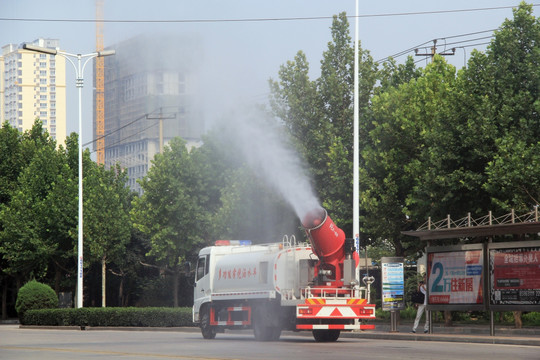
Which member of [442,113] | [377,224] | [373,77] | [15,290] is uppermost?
[373,77]

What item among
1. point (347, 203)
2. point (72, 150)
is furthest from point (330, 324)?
point (72, 150)

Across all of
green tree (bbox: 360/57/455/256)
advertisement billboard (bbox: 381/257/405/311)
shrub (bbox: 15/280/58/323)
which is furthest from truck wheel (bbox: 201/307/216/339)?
shrub (bbox: 15/280/58/323)

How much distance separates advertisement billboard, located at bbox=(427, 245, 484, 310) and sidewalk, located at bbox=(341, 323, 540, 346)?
3.66 ft

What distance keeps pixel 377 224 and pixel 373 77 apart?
7.93 metres

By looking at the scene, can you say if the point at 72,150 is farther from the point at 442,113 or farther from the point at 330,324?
the point at 330,324

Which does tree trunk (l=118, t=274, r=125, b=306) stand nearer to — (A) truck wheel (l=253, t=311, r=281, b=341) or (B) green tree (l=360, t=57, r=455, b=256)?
(B) green tree (l=360, t=57, r=455, b=256)

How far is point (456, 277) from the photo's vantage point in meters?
28.4

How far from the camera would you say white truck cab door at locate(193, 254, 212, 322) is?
3064cm

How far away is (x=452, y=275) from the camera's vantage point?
2861 cm

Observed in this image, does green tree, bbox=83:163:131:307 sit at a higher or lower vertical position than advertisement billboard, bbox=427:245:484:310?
higher

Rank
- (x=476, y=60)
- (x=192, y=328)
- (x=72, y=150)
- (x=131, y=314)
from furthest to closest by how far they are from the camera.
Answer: (x=72, y=150) → (x=131, y=314) → (x=192, y=328) → (x=476, y=60)

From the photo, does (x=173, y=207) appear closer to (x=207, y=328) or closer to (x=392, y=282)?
(x=392, y=282)

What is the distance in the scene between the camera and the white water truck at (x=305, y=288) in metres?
25.5

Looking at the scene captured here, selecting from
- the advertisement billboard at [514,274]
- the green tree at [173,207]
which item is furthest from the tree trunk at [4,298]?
the advertisement billboard at [514,274]
